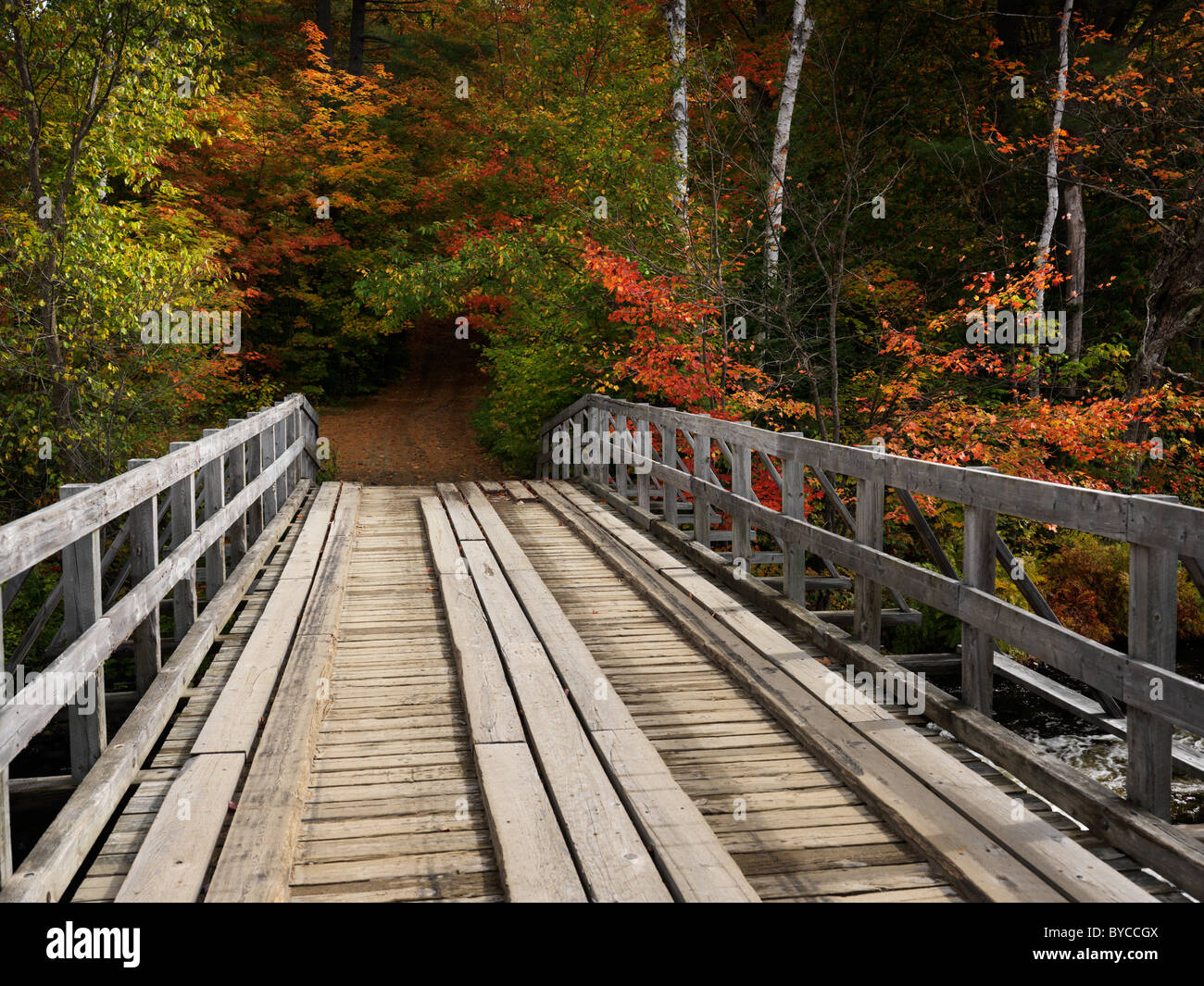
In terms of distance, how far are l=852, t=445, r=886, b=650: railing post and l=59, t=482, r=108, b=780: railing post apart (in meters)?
3.73

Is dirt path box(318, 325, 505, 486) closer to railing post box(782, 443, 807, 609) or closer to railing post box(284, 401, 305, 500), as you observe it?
railing post box(284, 401, 305, 500)

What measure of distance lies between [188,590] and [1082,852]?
4859 mm

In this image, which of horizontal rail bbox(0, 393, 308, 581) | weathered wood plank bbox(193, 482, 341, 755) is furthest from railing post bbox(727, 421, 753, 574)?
horizontal rail bbox(0, 393, 308, 581)

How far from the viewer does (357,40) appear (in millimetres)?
26438

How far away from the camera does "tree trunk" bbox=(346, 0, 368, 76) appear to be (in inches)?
1025

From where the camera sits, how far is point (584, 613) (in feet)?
22.6

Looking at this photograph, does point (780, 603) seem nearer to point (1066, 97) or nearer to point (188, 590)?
point (188, 590)

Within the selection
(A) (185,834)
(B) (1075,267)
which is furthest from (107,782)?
(B) (1075,267)

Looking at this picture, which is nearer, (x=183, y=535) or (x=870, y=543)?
(x=870, y=543)

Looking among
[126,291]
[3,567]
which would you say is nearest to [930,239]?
[126,291]

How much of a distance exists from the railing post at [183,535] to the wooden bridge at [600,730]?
0.02 metres

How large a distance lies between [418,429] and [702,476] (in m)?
15.7

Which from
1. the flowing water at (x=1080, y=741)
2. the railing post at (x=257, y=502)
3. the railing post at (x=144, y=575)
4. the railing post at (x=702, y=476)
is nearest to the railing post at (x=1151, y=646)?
the flowing water at (x=1080, y=741)

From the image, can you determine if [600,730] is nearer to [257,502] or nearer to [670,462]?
[670,462]
